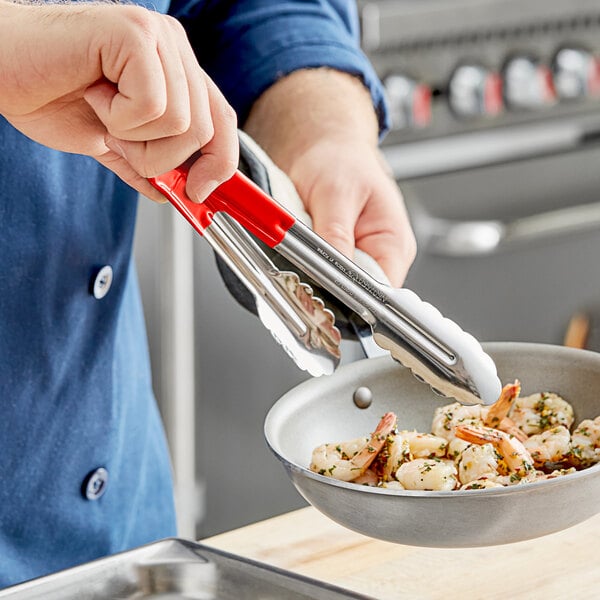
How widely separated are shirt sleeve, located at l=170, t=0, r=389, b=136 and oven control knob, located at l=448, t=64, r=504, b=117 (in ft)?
2.39

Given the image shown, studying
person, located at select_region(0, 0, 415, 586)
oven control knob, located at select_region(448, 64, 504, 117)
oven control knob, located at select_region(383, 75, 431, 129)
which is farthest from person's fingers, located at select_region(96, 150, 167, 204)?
oven control knob, located at select_region(448, 64, 504, 117)

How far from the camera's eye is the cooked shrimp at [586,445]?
0.87 m

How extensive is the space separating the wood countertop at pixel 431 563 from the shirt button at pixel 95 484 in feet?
0.49

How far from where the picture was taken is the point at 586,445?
881 mm

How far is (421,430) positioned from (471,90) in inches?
42.9

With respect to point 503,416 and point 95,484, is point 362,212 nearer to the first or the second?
point 503,416

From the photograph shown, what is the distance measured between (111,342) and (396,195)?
0.98 ft

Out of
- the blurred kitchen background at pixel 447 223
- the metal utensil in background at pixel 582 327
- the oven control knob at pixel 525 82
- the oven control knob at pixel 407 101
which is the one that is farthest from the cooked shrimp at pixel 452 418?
the metal utensil in background at pixel 582 327

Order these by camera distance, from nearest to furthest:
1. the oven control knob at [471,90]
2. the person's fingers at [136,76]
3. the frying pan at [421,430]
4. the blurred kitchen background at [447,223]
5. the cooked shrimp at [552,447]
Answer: the person's fingers at [136,76] < the frying pan at [421,430] < the cooked shrimp at [552,447] < the blurred kitchen background at [447,223] < the oven control knob at [471,90]

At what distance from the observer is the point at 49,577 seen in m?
0.82

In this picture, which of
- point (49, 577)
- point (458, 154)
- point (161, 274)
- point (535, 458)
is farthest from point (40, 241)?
point (458, 154)

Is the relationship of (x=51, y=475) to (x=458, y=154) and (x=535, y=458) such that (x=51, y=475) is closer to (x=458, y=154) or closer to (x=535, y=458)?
(x=535, y=458)

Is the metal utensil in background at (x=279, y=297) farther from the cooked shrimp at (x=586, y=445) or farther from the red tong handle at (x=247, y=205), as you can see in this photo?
the cooked shrimp at (x=586, y=445)

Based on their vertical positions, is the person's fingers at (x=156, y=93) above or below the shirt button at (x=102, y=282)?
above
